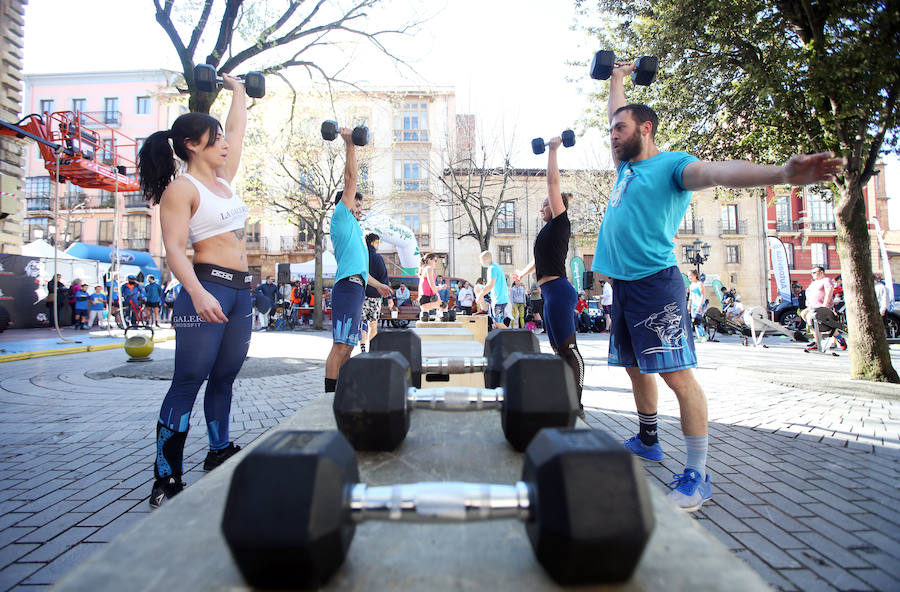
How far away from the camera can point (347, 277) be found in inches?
162

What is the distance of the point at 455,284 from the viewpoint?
78.4ft

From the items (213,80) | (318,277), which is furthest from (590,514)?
(318,277)

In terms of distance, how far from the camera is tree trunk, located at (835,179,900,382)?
5.82 metres

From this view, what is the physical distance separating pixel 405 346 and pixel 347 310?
7.62 feet

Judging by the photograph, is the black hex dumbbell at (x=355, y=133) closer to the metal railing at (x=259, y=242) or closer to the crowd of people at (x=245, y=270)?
the crowd of people at (x=245, y=270)

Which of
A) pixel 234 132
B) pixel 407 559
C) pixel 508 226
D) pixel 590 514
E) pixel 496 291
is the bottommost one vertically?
pixel 407 559

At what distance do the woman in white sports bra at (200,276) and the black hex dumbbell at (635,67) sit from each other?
257cm

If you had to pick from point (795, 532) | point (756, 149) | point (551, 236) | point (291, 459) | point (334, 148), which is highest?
point (334, 148)

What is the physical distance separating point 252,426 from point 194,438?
0.43 metres

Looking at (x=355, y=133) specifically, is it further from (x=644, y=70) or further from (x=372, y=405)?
(x=372, y=405)

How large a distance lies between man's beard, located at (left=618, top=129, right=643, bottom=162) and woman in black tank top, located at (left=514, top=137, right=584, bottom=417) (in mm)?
1263

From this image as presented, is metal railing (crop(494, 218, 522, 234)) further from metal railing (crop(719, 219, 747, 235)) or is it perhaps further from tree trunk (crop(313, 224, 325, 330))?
tree trunk (crop(313, 224, 325, 330))

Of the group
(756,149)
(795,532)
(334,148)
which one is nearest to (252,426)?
(795,532)

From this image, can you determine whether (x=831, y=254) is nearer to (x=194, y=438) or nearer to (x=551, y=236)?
(x=551, y=236)
